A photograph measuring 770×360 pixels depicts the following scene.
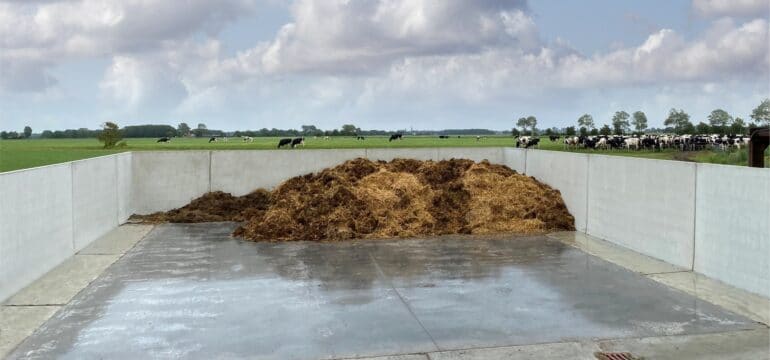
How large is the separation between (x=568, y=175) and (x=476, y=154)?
16.4 feet

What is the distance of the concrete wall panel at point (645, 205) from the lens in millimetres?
9289

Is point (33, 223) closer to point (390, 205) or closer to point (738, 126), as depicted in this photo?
point (390, 205)

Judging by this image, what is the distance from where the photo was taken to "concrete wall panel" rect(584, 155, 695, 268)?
9.29 metres

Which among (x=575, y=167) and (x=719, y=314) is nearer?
(x=719, y=314)

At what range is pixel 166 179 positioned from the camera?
53.9 ft

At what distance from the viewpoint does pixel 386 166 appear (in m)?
16.4

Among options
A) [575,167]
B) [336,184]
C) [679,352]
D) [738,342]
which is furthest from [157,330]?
[575,167]

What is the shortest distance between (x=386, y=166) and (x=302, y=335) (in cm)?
1049

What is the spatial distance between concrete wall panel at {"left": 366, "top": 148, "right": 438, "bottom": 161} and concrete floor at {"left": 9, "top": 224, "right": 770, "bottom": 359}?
791 cm

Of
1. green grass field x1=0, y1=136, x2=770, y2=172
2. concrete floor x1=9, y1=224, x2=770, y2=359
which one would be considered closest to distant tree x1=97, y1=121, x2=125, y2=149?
green grass field x1=0, y1=136, x2=770, y2=172

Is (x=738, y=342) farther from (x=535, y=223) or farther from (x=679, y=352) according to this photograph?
(x=535, y=223)

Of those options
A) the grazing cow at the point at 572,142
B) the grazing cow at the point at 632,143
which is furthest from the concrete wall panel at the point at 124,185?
the grazing cow at the point at 572,142

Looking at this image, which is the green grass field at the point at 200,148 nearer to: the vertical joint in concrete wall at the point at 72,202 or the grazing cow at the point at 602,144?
the grazing cow at the point at 602,144

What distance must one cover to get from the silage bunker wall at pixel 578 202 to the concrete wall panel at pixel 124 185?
0.08ft
